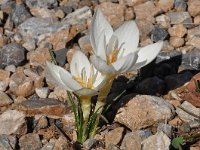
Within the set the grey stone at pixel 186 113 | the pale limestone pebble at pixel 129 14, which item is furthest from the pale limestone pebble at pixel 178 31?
the grey stone at pixel 186 113

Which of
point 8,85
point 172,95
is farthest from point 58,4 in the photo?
point 172,95

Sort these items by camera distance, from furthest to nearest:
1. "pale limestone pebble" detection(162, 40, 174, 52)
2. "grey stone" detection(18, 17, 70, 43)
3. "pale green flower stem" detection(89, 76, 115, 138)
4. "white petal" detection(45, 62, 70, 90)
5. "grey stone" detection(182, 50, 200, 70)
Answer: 1. "grey stone" detection(18, 17, 70, 43)
2. "pale limestone pebble" detection(162, 40, 174, 52)
3. "grey stone" detection(182, 50, 200, 70)
4. "pale green flower stem" detection(89, 76, 115, 138)
5. "white petal" detection(45, 62, 70, 90)

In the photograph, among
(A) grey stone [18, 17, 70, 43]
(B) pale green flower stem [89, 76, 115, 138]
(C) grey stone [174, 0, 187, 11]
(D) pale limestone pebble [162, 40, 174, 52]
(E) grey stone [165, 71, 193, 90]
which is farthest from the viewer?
(C) grey stone [174, 0, 187, 11]

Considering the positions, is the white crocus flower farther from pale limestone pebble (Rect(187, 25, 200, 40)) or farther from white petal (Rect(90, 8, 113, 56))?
pale limestone pebble (Rect(187, 25, 200, 40))

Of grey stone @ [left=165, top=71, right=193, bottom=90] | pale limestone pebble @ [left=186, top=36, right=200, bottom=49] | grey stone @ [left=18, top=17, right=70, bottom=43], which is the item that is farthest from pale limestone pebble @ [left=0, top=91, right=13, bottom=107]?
pale limestone pebble @ [left=186, top=36, right=200, bottom=49]

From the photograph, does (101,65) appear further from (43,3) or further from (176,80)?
(43,3)

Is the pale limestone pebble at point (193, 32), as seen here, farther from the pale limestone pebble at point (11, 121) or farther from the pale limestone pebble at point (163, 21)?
the pale limestone pebble at point (11, 121)

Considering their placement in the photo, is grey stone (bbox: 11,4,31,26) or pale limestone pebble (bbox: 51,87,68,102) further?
grey stone (bbox: 11,4,31,26)
